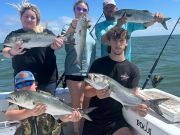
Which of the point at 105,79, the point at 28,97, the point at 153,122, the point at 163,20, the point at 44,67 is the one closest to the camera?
the point at 28,97

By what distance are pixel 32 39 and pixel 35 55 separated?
30cm

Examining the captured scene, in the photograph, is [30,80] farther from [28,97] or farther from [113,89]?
[113,89]

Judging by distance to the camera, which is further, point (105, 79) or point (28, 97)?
point (105, 79)

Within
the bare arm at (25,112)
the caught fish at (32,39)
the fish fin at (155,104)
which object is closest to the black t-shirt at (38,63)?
the caught fish at (32,39)

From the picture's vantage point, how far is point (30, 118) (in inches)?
137

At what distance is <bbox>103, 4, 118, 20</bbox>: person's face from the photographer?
183 inches

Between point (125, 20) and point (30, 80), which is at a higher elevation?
point (125, 20)

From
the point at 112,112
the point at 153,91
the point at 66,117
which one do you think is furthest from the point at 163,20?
the point at 66,117

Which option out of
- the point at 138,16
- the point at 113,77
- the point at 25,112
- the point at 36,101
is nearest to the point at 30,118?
the point at 25,112

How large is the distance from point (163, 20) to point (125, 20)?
553 millimetres

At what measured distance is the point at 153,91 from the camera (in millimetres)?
4445

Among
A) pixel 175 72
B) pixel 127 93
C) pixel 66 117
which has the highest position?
pixel 127 93

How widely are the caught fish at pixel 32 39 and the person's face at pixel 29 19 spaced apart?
19cm

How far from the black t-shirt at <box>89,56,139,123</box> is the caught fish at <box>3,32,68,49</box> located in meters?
0.67
